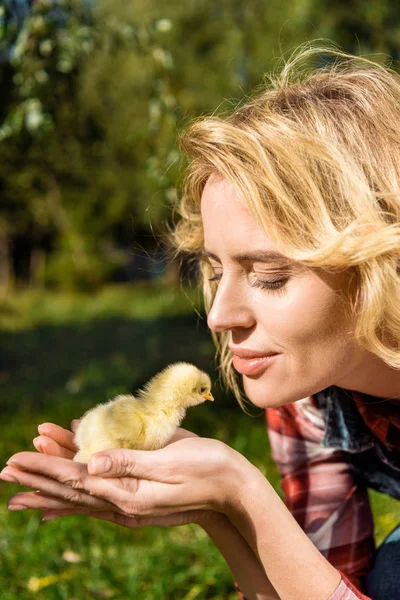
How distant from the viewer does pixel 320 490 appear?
1930 millimetres

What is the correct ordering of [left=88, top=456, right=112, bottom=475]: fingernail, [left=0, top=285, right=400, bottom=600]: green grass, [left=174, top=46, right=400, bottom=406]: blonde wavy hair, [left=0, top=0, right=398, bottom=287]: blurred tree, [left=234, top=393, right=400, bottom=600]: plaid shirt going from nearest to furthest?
[left=88, top=456, right=112, bottom=475]: fingernail, [left=174, top=46, right=400, bottom=406]: blonde wavy hair, [left=234, top=393, right=400, bottom=600]: plaid shirt, [left=0, top=285, right=400, bottom=600]: green grass, [left=0, top=0, right=398, bottom=287]: blurred tree

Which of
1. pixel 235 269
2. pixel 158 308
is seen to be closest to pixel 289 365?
pixel 235 269

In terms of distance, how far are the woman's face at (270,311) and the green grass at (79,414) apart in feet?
2.02

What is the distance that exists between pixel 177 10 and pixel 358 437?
8.21m

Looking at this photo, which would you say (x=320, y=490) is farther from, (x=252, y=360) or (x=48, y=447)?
(x=48, y=447)

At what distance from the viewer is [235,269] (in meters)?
1.45

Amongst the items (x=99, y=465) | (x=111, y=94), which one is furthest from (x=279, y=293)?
(x=111, y=94)

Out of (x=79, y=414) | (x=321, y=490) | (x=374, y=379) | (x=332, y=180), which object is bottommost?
(x=79, y=414)

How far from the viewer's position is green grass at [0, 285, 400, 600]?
8.17 feet

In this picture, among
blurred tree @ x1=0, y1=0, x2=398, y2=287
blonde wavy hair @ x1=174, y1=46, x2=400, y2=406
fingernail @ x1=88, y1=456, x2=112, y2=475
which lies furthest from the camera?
blurred tree @ x1=0, y1=0, x2=398, y2=287

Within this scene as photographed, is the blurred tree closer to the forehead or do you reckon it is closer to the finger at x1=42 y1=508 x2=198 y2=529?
the forehead

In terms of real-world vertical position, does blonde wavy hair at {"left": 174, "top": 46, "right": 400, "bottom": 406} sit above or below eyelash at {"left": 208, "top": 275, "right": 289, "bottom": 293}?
above

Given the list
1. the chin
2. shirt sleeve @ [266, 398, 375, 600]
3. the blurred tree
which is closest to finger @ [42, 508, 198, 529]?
the chin

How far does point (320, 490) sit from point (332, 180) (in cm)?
92
